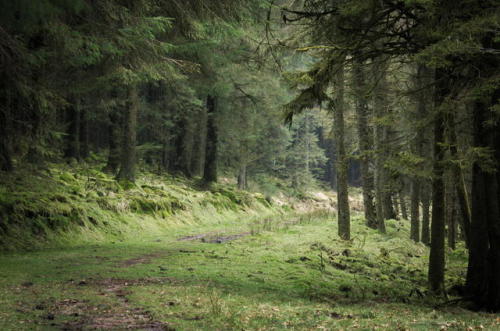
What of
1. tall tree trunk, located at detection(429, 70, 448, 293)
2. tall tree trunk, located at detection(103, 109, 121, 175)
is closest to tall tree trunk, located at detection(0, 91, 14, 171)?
tall tree trunk, located at detection(429, 70, 448, 293)

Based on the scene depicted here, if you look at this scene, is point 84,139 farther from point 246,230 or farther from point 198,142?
point 246,230

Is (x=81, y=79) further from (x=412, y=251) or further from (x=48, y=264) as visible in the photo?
(x=412, y=251)

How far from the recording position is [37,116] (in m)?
6.94

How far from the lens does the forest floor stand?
4.66 metres

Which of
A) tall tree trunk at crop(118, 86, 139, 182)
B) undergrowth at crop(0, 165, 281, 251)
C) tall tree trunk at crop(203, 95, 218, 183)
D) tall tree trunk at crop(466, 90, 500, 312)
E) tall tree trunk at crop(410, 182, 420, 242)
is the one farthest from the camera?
tall tree trunk at crop(203, 95, 218, 183)

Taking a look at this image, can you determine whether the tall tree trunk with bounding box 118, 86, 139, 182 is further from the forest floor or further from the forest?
the forest floor

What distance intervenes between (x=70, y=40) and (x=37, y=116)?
1505 millimetres

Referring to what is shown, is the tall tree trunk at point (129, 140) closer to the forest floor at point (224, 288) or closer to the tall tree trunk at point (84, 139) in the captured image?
the forest floor at point (224, 288)

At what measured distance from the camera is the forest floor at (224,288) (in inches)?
183

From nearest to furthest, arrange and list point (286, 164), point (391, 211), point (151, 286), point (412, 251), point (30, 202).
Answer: point (151, 286) < point (30, 202) < point (412, 251) < point (391, 211) < point (286, 164)

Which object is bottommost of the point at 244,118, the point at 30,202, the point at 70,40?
the point at 30,202

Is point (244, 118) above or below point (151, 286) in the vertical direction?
above

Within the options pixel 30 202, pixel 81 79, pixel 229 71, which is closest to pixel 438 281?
pixel 30 202

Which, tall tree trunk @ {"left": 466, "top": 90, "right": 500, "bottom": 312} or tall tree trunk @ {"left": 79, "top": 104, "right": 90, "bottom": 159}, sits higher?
tall tree trunk @ {"left": 79, "top": 104, "right": 90, "bottom": 159}
